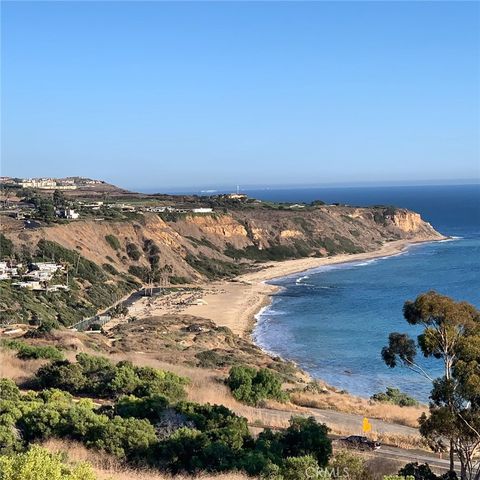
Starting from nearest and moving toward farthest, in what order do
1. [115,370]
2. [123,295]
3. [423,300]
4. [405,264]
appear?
[423,300] < [115,370] < [123,295] < [405,264]

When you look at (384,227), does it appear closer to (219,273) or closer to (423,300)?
(219,273)

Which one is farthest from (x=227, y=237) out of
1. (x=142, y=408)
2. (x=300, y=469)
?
(x=300, y=469)

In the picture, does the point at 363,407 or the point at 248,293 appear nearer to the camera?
the point at 363,407

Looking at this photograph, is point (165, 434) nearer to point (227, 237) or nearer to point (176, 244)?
point (176, 244)

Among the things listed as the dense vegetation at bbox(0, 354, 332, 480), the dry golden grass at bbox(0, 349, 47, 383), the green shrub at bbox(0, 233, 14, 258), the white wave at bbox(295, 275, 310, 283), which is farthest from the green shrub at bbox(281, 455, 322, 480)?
the white wave at bbox(295, 275, 310, 283)

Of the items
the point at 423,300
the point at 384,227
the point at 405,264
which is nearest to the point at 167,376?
the point at 423,300

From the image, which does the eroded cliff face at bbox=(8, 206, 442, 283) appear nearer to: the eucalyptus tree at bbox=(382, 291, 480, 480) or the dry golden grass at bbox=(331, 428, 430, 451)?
the dry golden grass at bbox=(331, 428, 430, 451)

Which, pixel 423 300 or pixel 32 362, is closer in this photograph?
pixel 423 300
